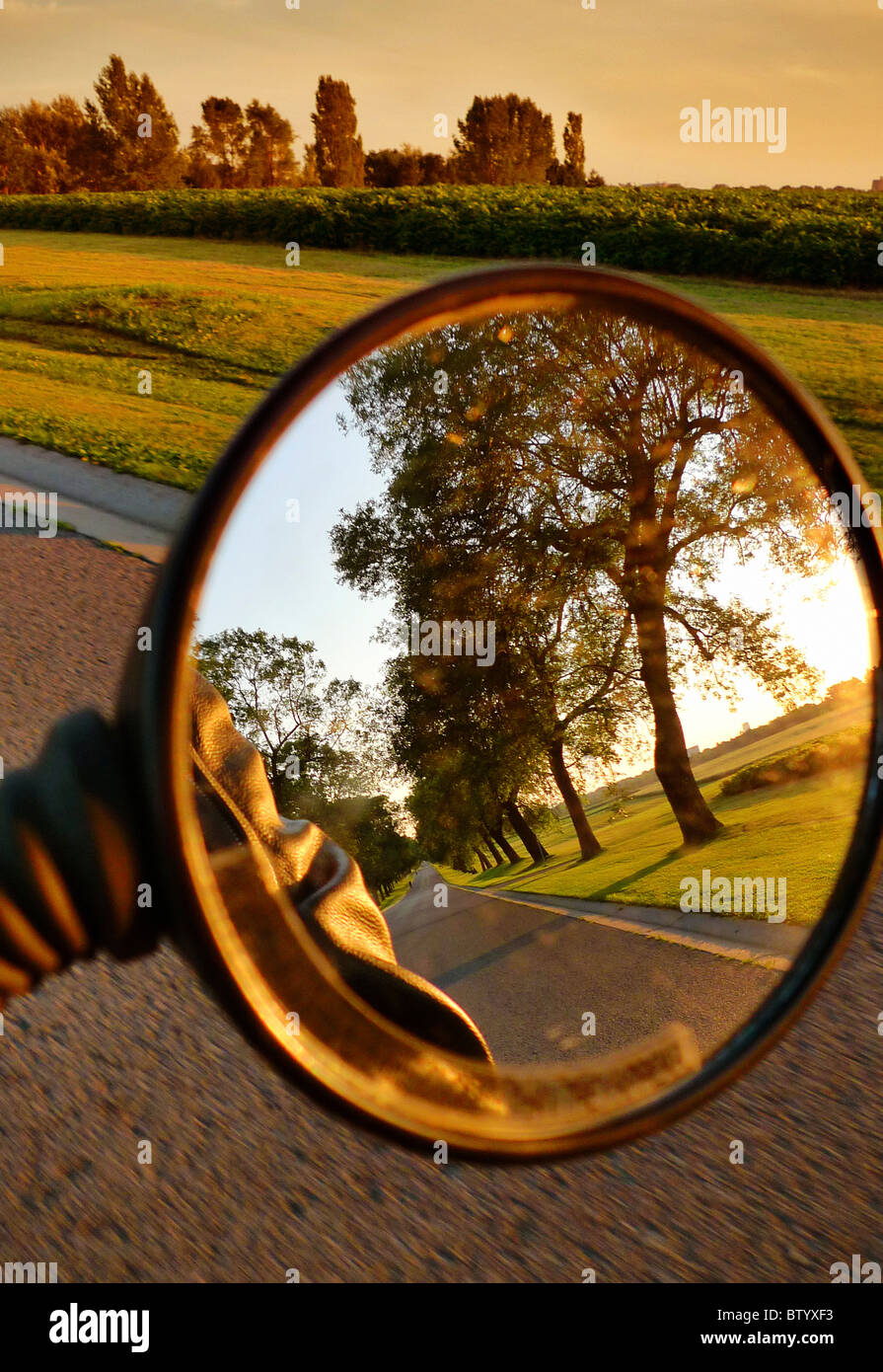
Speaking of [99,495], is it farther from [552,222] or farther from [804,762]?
[552,222]

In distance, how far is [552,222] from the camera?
26.7 meters

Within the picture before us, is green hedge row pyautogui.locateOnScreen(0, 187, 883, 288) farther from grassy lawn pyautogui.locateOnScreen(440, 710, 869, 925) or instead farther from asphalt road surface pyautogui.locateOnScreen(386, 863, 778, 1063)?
asphalt road surface pyautogui.locateOnScreen(386, 863, 778, 1063)

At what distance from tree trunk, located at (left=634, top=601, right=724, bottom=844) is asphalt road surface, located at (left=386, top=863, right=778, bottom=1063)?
6.7 inches

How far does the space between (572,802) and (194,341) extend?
10993 mm

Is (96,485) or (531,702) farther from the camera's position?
(96,485)

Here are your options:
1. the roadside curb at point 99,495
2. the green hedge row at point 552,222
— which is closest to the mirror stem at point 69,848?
the roadside curb at point 99,495

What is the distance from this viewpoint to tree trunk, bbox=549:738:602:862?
3.41ft

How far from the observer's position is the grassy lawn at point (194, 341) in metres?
8.46

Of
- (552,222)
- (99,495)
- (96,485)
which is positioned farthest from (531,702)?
(552,222)

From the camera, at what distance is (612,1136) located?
1051 mm

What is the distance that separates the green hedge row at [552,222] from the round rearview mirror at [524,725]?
22.9 meters

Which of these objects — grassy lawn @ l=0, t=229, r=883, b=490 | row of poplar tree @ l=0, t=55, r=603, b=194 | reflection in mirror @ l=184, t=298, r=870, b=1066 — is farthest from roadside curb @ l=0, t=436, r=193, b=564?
row of poplar tree @ l=0, t=55, r=603, b=194

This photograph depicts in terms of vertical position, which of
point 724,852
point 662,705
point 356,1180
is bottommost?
point 356,1180
